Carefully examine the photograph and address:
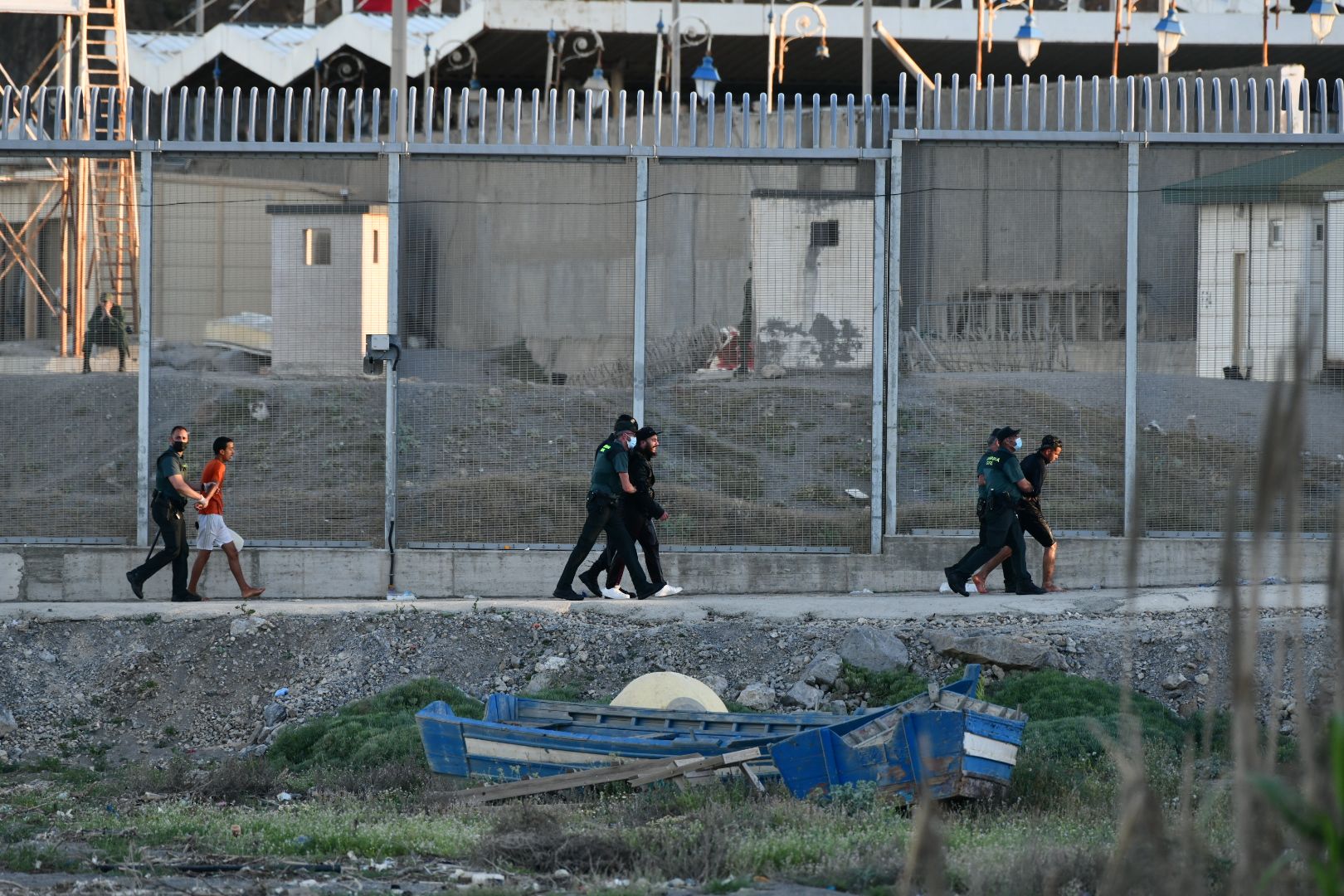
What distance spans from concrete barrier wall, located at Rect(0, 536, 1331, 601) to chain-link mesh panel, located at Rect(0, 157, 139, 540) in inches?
12.8

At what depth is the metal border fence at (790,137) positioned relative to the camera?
46.0ft

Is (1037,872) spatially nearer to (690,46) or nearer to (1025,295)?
(1025,295)

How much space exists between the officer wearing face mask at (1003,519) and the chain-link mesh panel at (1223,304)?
1343 millimetres

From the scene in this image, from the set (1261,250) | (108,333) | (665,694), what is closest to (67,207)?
(108,333)

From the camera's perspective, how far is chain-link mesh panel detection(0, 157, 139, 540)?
14.4 meters

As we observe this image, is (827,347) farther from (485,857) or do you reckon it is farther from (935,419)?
(485,857)

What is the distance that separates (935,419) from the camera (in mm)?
14336

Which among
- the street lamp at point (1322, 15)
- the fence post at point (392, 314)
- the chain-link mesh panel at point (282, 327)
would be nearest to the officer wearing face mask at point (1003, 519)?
the fence post at point (392, 314)

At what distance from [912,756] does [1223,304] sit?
7300mm

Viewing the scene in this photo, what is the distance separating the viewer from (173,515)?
13.6m

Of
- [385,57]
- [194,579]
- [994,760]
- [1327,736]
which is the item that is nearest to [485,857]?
[994,760]

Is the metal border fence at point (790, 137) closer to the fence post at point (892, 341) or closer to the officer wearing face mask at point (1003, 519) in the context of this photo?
the fence post at point (892, 341)

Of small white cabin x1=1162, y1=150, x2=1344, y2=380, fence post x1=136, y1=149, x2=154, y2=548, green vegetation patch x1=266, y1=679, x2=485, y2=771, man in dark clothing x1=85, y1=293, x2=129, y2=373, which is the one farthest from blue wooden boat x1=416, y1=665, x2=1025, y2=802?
man in dark clothing x1=85, y1=293, x2=129, y2=373

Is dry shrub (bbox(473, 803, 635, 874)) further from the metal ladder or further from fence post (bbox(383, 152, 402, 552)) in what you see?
the metal ladder
